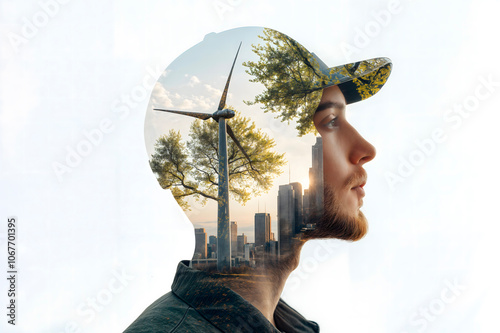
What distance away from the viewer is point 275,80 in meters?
2.74

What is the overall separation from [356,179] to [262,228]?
2.16 ft

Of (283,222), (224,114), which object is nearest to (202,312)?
(283,222)

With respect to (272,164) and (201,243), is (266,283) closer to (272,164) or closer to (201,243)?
(201,243)

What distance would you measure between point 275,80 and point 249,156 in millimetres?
456

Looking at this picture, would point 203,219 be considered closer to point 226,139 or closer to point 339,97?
point 226,139

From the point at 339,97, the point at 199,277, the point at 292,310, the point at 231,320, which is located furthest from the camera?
the point at 292,310

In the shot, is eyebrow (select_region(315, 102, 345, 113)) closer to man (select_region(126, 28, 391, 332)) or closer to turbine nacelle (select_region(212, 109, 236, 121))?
man (select_region(126, 28, 391, 332))

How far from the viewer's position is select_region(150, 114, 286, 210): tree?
109 inches

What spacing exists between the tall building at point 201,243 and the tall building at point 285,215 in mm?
433

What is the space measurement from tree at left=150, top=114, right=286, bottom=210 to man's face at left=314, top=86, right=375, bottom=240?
31cm

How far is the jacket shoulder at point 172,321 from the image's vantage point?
8.05 ft

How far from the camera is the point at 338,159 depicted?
2.88 metres

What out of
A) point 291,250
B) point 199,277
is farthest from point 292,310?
point 199,277

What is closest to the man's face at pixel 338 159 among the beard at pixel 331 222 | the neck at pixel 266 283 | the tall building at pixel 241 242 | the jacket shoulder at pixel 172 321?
the beard at pixel 331 222
